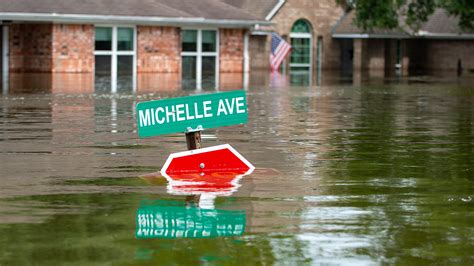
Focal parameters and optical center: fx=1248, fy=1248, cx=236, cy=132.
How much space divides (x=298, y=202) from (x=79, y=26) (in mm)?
41772

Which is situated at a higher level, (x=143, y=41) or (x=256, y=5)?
(x=256, y=5)

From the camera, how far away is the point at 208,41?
191ft

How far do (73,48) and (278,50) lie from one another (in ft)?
51.2

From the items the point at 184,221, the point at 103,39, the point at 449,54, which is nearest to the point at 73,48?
the point at 103,39

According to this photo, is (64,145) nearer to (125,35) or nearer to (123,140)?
(123,140)

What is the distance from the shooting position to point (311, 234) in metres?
9.27

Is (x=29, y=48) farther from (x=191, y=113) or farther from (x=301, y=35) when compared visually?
(x=191, y=113)

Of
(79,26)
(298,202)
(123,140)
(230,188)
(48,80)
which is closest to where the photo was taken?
(298,202)

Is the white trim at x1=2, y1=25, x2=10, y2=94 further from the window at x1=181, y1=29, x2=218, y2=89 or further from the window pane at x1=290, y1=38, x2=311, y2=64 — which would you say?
the window pane at x1=290, y1=38, x2=311, y2=64

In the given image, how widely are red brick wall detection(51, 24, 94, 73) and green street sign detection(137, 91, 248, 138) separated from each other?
1519 inches

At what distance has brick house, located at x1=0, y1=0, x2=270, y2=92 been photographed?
164ft

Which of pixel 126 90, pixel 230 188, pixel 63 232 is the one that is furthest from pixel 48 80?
pixel 63 232

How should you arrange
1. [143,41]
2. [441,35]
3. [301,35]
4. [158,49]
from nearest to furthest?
[143,41], [158,49], [301,35], [441,35]

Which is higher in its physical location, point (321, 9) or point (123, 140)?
point (321, 9)
